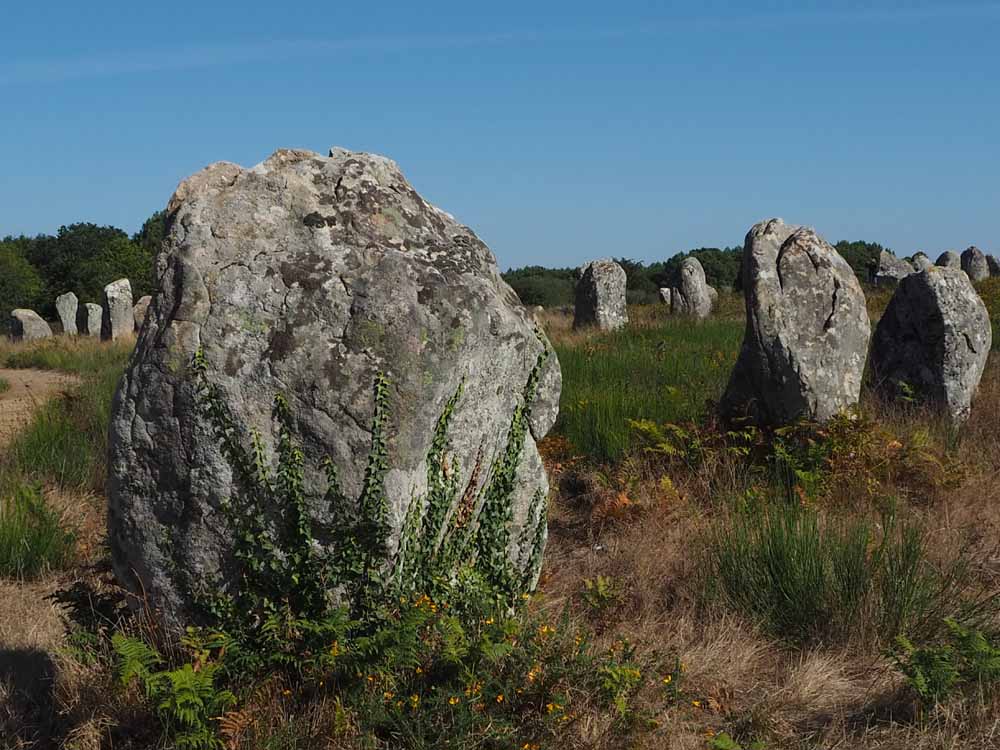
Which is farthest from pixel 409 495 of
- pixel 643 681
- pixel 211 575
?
pixel 643 681

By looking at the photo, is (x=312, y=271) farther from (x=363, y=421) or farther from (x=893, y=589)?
(x=893, y=589)

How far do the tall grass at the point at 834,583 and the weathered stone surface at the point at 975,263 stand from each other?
32.3 metres

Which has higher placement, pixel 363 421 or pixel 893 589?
pixel 363 421

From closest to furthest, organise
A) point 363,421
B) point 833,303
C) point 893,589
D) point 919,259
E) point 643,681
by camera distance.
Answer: point 363,421
point 643,681
point 893,589
point 833,303
point 919,259

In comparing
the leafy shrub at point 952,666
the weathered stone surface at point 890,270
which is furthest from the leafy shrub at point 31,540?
the weathered stone surface at point 890,270

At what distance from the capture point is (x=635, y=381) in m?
10.3

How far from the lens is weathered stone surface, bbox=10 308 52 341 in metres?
26.0

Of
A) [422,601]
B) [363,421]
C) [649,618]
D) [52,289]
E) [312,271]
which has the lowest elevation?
[649,618]

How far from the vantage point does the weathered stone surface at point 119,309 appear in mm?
24406

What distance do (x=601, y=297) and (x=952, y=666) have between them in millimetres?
17777

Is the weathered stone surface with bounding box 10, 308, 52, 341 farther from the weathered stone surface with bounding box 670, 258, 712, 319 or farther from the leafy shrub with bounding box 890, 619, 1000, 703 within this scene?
the leafy shrub with bounding box 890, 619, 1000, 703

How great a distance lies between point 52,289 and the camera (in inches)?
1983

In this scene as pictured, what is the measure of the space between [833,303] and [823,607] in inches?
149

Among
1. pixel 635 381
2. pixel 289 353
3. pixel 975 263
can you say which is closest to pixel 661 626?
pixel 289 353
